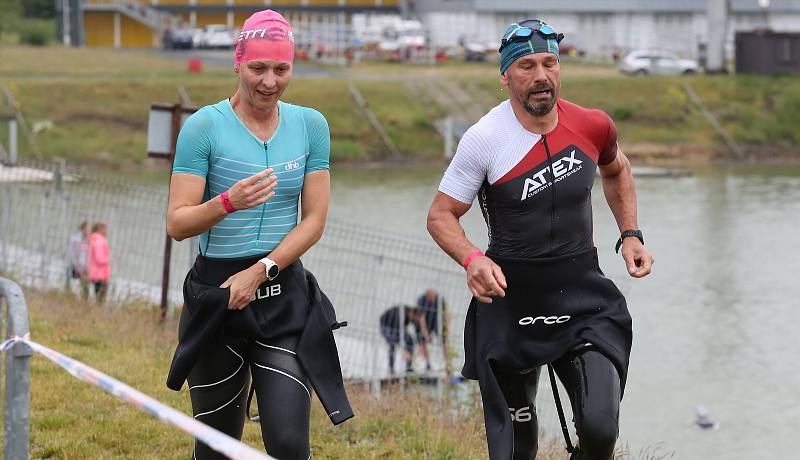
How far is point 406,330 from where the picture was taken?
1455cm

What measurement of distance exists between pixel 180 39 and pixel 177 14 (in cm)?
1161

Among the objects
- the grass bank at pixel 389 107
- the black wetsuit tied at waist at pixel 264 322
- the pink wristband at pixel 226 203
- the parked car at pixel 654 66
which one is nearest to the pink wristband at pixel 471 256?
the black wetsuit tied at waist at pixel 264 322

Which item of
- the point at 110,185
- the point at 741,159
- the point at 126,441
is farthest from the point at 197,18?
the point at 126,441

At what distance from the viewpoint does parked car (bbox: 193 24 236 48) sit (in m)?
78.1

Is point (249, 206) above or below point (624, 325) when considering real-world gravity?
above

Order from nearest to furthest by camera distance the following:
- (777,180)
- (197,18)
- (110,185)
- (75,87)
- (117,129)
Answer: (110,185) → (777,180) → (117,129) → (75,87) → (197,18)

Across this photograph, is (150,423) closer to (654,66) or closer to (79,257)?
(79,257)

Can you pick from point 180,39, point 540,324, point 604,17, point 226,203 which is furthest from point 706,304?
point 604,17

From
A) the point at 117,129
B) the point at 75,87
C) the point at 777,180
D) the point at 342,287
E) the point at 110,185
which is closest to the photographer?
the point at 342,287

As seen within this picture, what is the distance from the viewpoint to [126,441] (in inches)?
312

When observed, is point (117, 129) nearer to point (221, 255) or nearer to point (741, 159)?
point (741, 159)

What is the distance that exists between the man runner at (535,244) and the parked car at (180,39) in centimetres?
7466

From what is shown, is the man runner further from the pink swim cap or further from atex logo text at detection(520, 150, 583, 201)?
the pink swim cap

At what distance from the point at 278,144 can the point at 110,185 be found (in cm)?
1055
